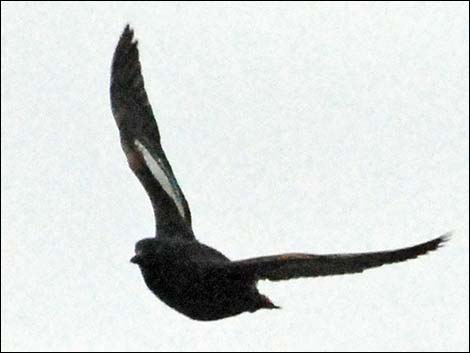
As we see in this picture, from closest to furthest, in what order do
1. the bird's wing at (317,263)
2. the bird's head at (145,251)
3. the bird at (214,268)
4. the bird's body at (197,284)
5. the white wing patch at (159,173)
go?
the bird's wing at (317,263), the bird at (214,268), the bird's body at (197,284), the bird's head at (145,251), the white wing patch at (159,173)

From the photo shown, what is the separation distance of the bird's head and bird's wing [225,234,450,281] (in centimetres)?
55

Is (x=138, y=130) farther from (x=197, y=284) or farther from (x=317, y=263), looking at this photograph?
(x=317, y=263)

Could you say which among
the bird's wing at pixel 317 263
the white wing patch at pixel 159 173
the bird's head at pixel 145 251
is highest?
the white wing patch at pixel 159 173

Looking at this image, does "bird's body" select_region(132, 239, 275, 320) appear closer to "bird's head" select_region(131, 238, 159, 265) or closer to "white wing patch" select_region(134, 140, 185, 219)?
"bird's head" select_region(131, 238, 159, 265)

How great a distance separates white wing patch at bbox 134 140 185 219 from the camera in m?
13.2

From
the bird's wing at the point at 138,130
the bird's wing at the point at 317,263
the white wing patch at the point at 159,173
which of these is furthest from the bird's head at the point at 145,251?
the white wing patch at the point at 159,173

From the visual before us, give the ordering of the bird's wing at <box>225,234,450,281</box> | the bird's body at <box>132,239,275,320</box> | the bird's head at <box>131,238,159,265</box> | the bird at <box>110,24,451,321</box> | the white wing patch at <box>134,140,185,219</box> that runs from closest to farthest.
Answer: the bird's wing at <box>225,234,450,281</box>
the bird at <box>110,24,451,321</box>
the bird's body at <box>132,239,275,320</box>
the bird's head at <box>131,238,159,265</box>
the white wing patch at <box>134,140,185,219</box>

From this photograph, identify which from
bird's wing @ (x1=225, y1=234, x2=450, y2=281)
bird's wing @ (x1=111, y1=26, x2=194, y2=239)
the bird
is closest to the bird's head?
the bird

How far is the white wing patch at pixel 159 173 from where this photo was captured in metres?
13.2

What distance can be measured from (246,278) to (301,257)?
3.00ft

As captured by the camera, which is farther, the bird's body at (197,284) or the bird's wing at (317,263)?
the bird's body at (197,284)

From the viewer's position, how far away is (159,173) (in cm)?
1359

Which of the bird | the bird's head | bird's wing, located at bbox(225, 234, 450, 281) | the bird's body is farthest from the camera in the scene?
the bird's head

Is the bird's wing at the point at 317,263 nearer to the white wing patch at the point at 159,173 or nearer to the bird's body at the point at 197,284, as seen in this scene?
the bird's body at the point at 197,284
